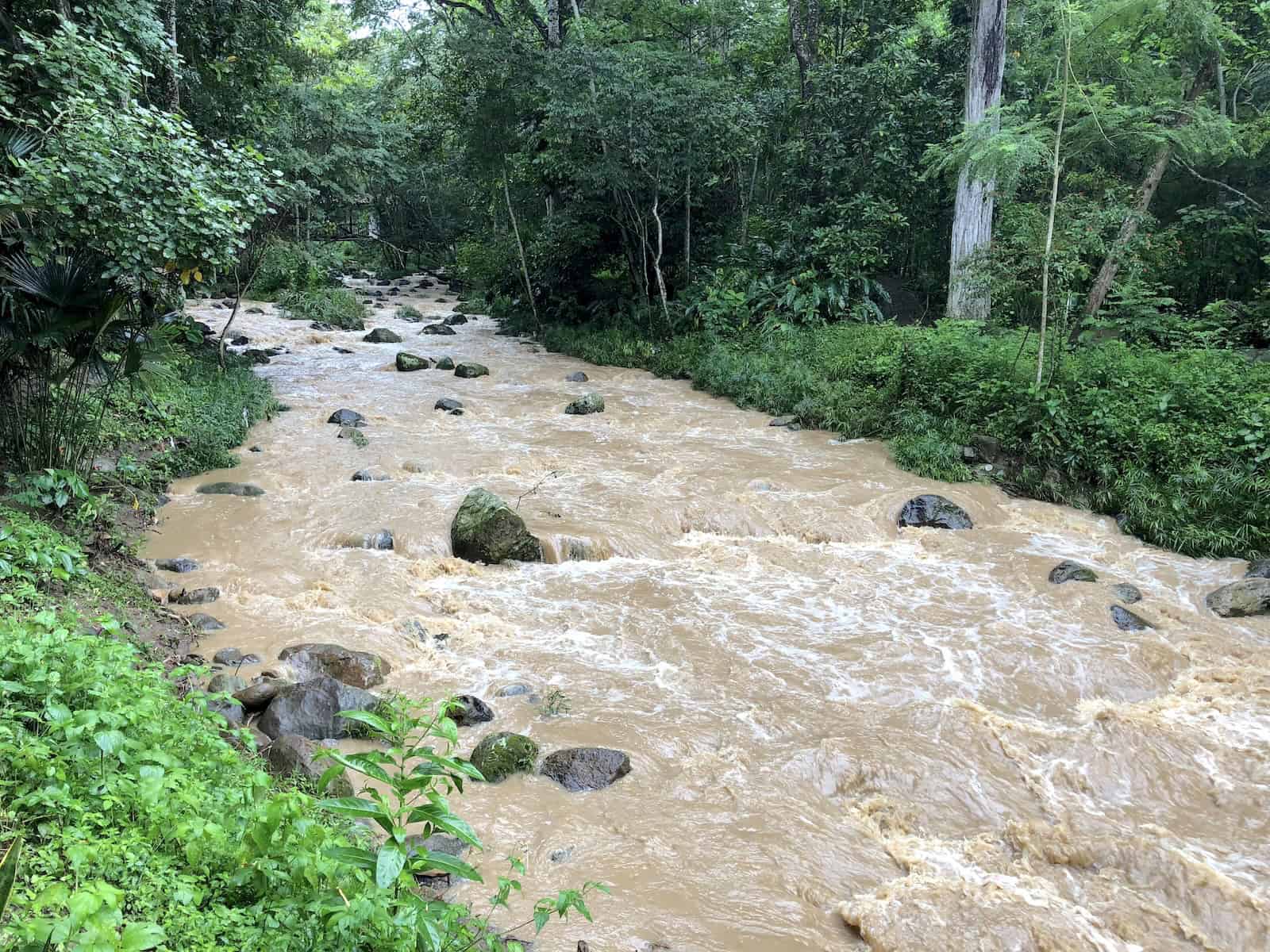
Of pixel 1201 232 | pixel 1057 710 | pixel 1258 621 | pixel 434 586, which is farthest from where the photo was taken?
pixel 1201 232

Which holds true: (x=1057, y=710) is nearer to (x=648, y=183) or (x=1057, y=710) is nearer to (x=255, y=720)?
(x=255, y=720)

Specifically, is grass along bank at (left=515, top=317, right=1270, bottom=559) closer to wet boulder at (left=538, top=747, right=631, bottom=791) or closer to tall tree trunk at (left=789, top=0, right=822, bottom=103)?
wet boulder at (left=538, top=747, right=631, bottom=791)

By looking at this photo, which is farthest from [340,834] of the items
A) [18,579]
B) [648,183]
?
[648,183]

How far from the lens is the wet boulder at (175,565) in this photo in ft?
25.0

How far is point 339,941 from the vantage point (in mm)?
2467

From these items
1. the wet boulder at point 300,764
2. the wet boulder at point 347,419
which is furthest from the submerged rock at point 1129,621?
the wet boulder at point 347,419

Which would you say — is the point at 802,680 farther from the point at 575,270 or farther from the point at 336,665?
the point at 575,270

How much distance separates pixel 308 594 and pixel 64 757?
4555 mm

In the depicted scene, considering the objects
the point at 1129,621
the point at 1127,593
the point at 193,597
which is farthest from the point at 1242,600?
the point at 193,597

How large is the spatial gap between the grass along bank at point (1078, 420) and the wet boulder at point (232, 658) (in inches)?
336

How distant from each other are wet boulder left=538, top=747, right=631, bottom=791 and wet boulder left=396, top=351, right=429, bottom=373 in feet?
43.6

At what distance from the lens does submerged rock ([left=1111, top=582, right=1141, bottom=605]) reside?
759 centimetres

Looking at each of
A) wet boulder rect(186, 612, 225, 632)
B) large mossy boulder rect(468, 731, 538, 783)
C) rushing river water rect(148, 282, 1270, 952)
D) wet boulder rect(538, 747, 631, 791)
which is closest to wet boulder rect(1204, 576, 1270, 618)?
rushing river water rect(148, 282, 1270, 952)

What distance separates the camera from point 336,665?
5.96 m
